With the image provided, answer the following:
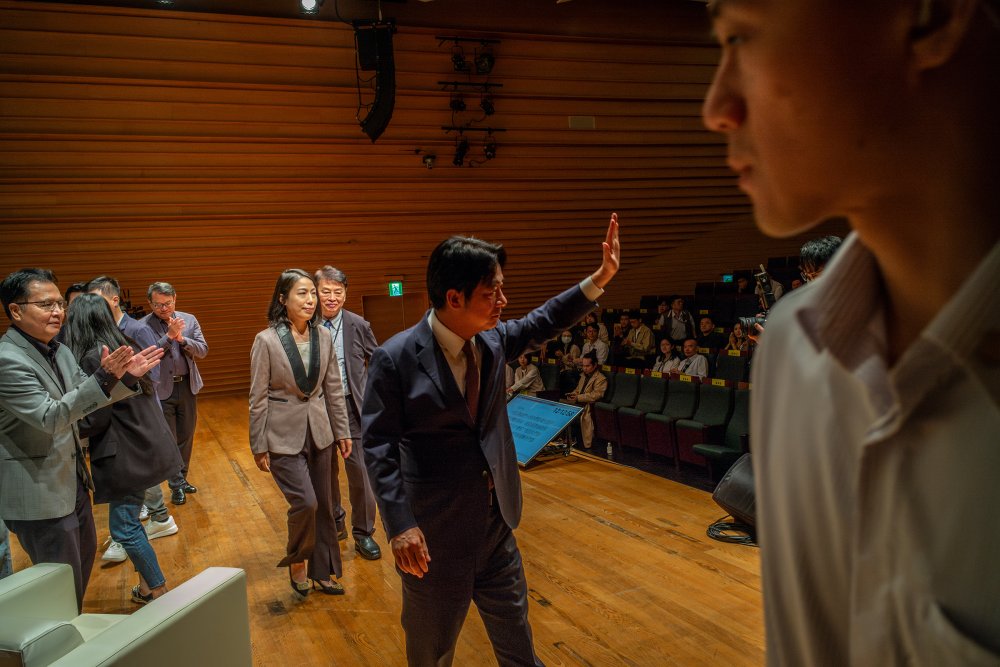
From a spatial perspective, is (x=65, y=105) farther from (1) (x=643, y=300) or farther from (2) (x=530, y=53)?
(1) (x=643, y=300)

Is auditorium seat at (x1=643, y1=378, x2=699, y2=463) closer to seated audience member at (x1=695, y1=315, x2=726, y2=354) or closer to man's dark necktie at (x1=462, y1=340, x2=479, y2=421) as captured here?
seated audience member at (x1=695, y1=315, x2=726, y2=354)

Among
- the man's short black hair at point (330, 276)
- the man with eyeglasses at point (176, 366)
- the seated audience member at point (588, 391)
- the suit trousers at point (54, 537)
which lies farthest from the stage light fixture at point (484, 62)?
the suit trousers at point (54, 537)

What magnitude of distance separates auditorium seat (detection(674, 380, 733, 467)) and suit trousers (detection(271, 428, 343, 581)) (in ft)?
9.99

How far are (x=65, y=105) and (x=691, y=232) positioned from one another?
959 centimetres

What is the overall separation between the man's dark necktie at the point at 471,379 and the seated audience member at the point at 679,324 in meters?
6.60

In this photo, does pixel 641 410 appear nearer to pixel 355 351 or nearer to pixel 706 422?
pixel 706 422

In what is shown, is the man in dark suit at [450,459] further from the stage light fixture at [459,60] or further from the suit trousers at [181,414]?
the stage light fixture at [459,60]

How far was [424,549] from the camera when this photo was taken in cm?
197

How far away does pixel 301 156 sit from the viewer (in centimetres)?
875

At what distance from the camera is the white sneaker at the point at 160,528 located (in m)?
4.71

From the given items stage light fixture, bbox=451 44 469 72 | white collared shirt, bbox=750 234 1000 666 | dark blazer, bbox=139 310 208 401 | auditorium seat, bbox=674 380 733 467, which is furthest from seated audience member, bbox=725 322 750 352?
white collared shirt, bbox=750 234 1000 666

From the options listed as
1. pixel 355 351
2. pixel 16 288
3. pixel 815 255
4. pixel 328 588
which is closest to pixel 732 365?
pixel 815 255

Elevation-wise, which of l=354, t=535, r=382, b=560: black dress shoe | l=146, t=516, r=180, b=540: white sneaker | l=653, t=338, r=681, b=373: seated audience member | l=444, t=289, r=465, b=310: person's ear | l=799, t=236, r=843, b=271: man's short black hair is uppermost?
l=799, t=236, r=843, b=271: man's short black hair

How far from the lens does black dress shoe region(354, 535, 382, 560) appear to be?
4165mm
